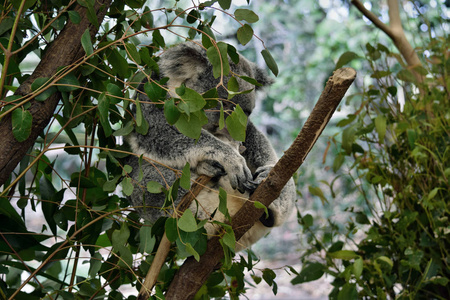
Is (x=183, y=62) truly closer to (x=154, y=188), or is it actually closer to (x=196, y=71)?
(x=196, y=71)

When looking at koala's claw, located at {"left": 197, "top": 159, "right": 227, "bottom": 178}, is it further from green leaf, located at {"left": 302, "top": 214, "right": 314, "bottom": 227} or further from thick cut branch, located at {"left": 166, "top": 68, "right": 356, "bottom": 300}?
green leaf, located at {"left": 302, "top": 214, "right": 314, "bottom": 227}

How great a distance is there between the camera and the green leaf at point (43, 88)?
1018 mm

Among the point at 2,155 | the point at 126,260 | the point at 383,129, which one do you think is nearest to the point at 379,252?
the point at 383,129

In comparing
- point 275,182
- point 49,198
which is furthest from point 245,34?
point 49,198

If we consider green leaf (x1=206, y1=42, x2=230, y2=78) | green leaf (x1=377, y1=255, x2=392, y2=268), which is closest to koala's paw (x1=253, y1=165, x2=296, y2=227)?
green leaf (x1=377, y1=255, x2=392, y2=268)

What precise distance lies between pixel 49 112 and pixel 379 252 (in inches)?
49.0

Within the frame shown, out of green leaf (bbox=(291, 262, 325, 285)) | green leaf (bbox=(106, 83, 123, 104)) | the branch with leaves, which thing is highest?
the branch with leaves

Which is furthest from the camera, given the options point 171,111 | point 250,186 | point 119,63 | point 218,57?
point 250,186

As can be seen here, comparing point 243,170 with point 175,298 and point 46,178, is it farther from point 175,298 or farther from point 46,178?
point 46,178

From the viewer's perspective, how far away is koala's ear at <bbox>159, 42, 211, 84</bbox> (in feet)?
5.29

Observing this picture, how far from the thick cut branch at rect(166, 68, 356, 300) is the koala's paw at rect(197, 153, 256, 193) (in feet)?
0.79

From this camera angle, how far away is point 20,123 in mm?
994

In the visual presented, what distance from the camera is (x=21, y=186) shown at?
4.28ft

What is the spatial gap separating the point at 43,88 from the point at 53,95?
0.12 meters
